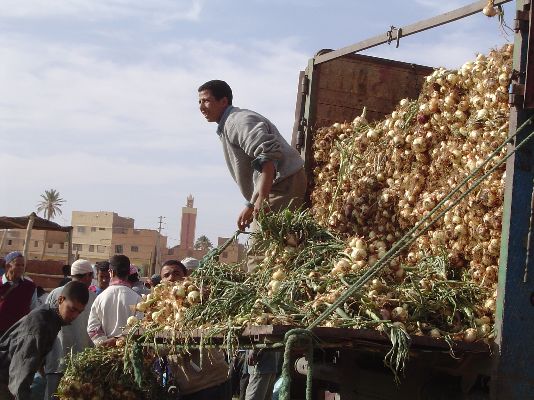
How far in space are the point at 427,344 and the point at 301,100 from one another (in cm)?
301

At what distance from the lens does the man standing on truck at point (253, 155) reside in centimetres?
564

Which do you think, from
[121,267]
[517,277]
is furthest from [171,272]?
[517,277]

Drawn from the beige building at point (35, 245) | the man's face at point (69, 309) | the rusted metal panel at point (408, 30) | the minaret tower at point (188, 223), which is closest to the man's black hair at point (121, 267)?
the man's face at point (69, 309)

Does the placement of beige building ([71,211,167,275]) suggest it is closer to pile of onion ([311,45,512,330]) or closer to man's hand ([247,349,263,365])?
man's hand ([247,349,263,365])

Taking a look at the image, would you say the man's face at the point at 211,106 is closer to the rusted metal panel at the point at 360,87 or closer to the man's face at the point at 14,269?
the rusted metal panel at the point at 360,87

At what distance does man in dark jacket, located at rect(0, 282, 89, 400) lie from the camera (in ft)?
20.8

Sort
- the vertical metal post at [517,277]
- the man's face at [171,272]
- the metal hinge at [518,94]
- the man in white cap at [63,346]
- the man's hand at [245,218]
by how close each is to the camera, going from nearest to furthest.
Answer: the vertical metal post at [517,277]
the metal hinge at [518,94]
the man's hand at [245,218]
the man's face at [171,272]
the man in white cap at [63,346]

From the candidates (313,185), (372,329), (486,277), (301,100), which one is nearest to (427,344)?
(372,329)

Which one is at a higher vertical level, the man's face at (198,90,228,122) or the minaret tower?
the minaret tower

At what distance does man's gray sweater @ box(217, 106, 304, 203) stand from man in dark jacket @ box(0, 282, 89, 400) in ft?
5.48

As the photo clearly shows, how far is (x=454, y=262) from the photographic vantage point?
15.4ft

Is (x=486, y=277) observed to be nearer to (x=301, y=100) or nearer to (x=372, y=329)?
(x=372, y=329)

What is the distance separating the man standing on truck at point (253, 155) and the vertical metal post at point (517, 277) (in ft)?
6.27

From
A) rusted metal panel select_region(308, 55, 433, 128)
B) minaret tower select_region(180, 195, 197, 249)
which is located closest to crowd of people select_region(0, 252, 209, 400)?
rusted metal panel select_region(308, 55, 433, 128)
